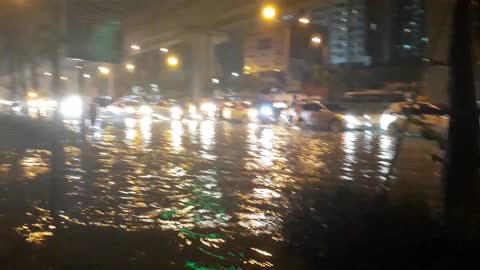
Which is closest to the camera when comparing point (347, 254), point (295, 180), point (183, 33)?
point (347, 254)

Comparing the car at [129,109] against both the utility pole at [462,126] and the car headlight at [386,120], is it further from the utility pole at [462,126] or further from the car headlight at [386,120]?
the utility pole at [462,126]

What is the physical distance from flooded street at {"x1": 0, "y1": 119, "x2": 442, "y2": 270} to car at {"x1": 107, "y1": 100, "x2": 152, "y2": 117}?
25.7 m

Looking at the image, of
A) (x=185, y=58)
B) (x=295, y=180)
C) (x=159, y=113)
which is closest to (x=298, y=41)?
(x=185, y=58)

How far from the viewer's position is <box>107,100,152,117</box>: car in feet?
142

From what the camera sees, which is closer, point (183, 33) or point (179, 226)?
point (179, 226)

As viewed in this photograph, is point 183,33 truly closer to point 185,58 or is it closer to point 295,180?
point 185,58

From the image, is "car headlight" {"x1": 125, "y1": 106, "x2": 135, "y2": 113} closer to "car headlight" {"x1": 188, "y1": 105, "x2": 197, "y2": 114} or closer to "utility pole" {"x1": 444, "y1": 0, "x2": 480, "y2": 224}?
"car headlight" {"x1": 188, "y1": 105, "x2": 197, "y2": 114}

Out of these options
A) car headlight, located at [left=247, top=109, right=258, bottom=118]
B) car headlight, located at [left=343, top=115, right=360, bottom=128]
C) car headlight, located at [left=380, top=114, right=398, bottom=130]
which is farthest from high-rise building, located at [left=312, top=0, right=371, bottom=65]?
car headlight, located at [left=380, top=114, right=398, bottom=130]

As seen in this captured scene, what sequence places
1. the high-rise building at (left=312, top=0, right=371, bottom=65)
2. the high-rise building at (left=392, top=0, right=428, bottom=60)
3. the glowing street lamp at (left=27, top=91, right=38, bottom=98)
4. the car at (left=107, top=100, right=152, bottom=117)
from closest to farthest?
the high-rise building at (left=392, top=0, right=428, bottom=60)
the car at (left=107, top=100, right=152, bottom=117)
the glowing street lamp at (left=27, top=91, right=38, bottom=98)
the high-rise building at (left=312, top=0, right=371, bottom=65)

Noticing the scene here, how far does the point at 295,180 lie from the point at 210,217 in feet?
13.4

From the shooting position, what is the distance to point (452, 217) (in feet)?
21.9

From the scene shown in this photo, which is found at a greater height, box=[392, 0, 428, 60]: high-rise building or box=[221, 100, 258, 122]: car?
box=[392, 0, 428, 60]: high-rise building

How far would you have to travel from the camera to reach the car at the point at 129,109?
142 ft

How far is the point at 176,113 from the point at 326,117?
1545cm
